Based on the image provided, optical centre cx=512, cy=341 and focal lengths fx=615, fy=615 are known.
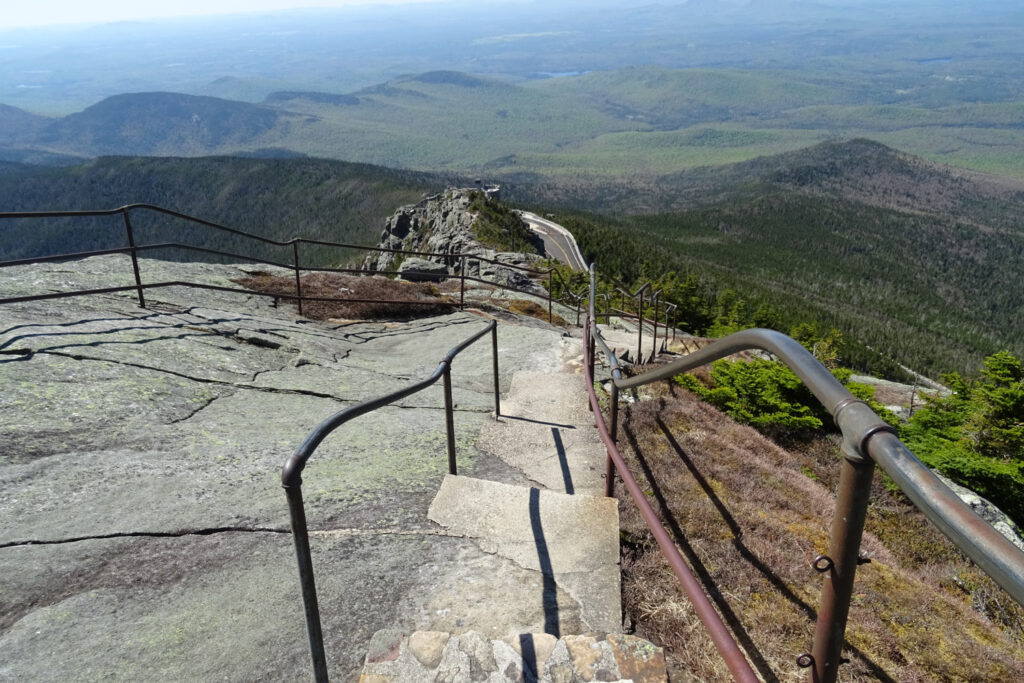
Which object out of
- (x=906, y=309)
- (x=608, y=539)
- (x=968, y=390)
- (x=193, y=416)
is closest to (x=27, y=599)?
(x=193, y=416)

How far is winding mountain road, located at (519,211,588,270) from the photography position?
55406 mm

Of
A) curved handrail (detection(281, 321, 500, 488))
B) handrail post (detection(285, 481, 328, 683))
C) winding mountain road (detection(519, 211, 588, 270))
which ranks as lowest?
winding mountain road (detection(519, 211, 588, 270))

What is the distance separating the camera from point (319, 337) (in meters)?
9.55

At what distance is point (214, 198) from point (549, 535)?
7114 inches

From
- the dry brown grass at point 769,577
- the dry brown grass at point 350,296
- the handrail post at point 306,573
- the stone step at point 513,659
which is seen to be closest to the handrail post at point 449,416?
the dry brown grass at point 769,577

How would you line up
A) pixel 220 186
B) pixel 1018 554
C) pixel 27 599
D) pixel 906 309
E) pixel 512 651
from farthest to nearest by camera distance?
pixel 220 186
pixel 906 309
pixel 27 599
pixel 512 651
pixel 1018 554

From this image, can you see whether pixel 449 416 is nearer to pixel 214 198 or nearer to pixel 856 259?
pixel 856 259

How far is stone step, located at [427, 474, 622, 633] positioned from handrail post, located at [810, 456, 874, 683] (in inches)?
64.4

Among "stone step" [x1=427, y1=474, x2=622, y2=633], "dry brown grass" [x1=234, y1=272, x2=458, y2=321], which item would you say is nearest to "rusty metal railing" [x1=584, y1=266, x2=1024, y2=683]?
"stone step" [x1=427, y1=474, x2=622, y2=633]

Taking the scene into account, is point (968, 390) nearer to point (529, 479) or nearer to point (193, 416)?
point (529, 479)

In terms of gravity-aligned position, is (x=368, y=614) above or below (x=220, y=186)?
above

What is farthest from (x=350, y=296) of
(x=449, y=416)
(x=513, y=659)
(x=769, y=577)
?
(x=513, y=659)

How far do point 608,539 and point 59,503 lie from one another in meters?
3.74

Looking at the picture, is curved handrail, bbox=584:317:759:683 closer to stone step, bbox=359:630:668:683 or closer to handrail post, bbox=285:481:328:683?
stone step, bbox=359:630:668:683
